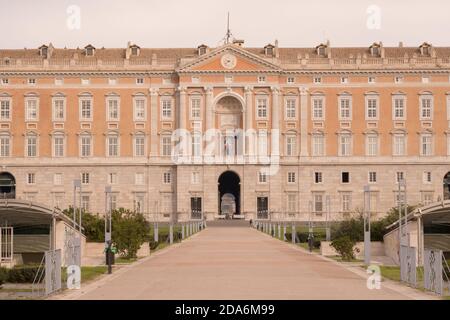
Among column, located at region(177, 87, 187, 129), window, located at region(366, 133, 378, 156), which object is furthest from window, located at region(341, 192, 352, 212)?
column, located at region(177, 87, 187, 129)

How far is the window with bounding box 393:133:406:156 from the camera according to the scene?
104 metres

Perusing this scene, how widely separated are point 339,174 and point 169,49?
69.4 ft

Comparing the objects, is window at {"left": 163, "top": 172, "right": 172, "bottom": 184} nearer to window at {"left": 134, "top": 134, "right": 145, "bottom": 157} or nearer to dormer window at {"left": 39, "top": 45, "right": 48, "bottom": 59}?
window at {"left": 134, "top": 134, "right": 145, "bottom": 157}

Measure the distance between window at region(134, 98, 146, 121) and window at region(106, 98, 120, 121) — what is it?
1.72 m

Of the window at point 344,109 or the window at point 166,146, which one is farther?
the window at point 166,146

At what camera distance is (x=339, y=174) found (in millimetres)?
104625

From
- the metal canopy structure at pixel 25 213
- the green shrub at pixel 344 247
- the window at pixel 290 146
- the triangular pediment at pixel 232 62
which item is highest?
the triangular pediment at pixel 232 62

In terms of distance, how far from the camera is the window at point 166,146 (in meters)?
105

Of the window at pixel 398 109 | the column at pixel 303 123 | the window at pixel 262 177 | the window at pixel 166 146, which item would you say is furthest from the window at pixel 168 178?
the window at pixel 398 109

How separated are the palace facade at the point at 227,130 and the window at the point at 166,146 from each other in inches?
7.8

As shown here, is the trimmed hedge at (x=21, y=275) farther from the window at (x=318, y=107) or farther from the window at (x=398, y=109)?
the window at (x=398, y=109)

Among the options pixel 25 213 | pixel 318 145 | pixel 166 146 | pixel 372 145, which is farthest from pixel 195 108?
pixel 25 213
